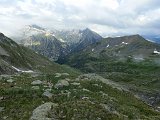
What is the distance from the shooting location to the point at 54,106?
38094 mm

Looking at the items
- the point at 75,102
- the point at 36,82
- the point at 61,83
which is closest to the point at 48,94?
the point at 75,102

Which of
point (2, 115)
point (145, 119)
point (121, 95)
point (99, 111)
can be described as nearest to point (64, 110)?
point (99, 111)

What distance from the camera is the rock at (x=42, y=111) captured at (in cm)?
3577

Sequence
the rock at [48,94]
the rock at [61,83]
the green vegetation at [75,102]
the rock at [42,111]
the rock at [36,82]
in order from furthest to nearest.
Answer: the rock at [36,82]
the rock at [61,83]
the rock at [48,94]
the green vegetation at [75,102]
the rock at [42,111]

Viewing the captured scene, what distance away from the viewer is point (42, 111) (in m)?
36.9

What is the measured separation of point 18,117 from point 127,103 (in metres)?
16.0

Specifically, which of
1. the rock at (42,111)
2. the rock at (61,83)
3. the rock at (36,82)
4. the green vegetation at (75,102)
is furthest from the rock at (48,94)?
the rock at (36,82)

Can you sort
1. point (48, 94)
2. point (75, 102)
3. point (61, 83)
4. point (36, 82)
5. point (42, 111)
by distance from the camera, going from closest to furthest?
point (42, 111), point (75, 102), point (48, 94), point (61, 83), point (36, 82)

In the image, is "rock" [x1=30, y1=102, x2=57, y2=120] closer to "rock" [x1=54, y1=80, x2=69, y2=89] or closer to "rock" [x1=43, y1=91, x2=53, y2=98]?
"rock" [x1=43, y1=91, x2=53, y2=98]

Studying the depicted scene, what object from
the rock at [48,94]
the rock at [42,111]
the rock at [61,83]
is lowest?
the rock at [42,111]

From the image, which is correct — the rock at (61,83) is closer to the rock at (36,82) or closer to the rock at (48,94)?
the rock at (36,82)

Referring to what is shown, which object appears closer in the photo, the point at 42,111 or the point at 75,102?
the point at 42,111

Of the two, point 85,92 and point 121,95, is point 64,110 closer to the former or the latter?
point 85,92

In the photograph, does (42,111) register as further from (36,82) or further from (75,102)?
(36,82)
